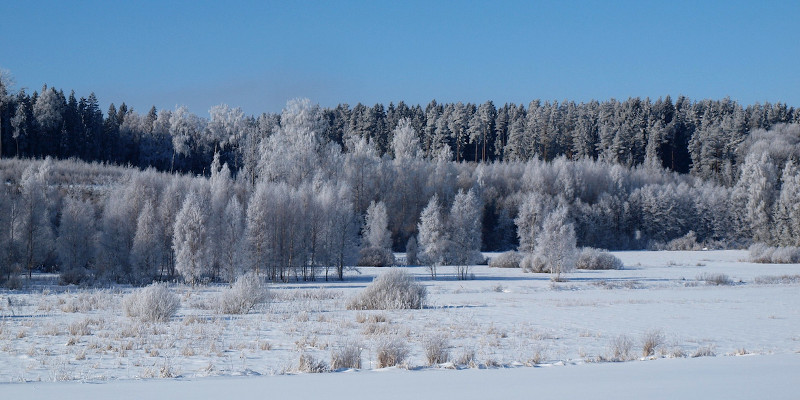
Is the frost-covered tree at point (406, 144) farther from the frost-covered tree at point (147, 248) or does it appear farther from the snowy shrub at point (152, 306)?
the snowy shrub at point (152, 306)

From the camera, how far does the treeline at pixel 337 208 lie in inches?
1254

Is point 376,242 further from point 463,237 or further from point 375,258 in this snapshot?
point 463,237

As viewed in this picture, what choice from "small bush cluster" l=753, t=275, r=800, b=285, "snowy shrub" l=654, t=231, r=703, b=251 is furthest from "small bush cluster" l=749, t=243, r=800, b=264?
"small bush cluster" l=753, t=275, r=800, b=285

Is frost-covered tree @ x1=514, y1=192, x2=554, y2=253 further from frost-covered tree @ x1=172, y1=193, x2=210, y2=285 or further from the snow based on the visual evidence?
the snow

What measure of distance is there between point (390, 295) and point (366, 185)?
39.2 m

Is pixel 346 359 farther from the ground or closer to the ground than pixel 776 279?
farther from the ground

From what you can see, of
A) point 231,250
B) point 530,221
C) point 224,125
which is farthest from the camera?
point 224,125

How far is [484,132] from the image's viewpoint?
86.5 metres

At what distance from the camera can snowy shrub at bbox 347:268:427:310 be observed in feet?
62.3

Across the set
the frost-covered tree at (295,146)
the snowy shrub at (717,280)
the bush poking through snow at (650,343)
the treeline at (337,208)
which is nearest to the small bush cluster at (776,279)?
the snowy shrub at (717,280)

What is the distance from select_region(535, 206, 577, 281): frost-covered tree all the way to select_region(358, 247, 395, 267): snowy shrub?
12.1 meters

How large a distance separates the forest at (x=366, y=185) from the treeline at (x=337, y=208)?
0.13 meters

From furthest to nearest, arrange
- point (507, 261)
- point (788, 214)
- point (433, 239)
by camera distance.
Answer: point (788, 214) → point (507, 261) → point (433, 239)

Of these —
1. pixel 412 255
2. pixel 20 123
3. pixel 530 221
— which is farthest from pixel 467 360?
pixel 20 123
